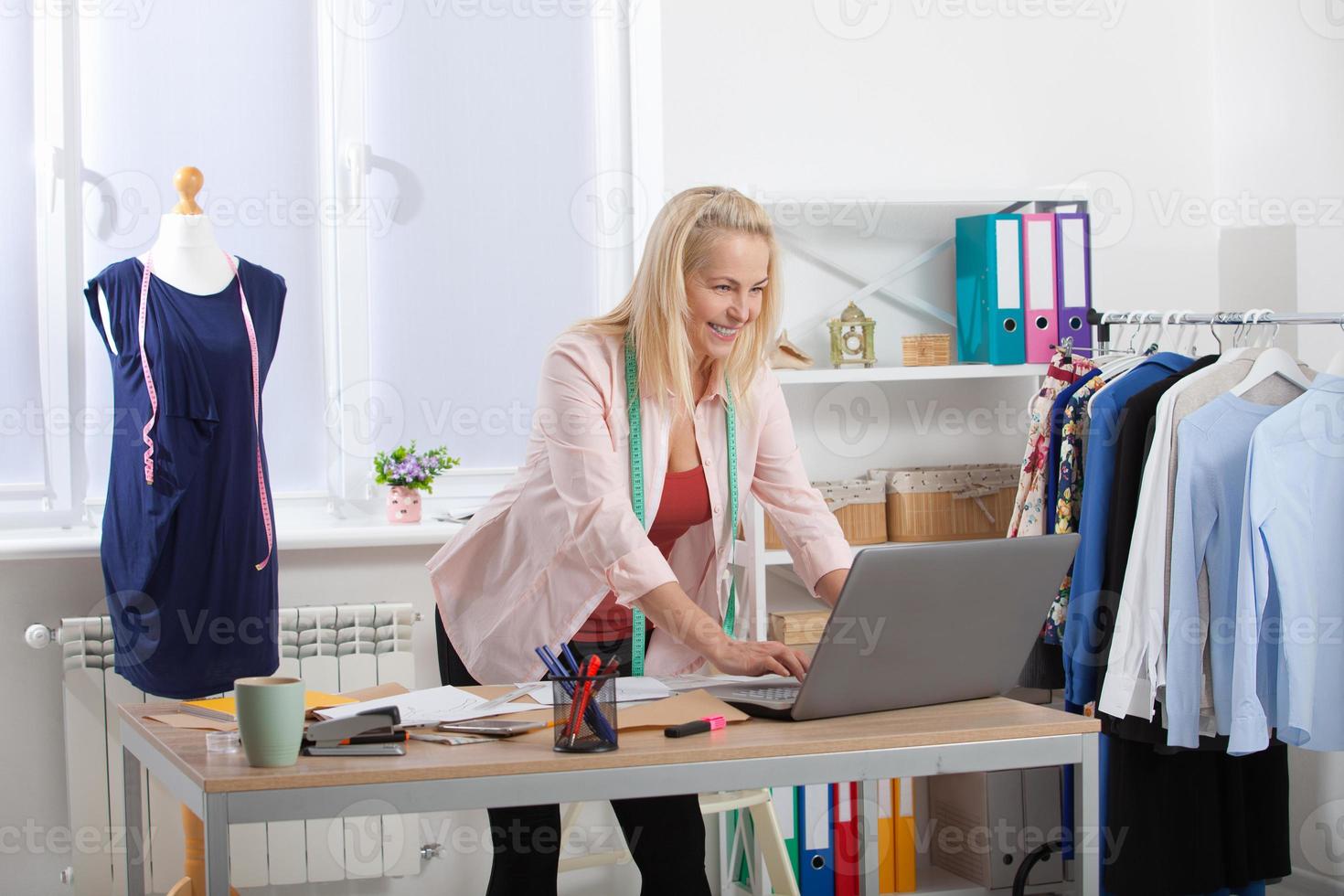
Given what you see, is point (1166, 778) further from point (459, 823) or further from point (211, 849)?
point (211, 849)

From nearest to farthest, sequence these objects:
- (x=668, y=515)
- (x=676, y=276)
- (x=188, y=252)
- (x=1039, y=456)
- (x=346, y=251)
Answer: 1. (x=676, y=276)
2. (x=668, y=515)
3. (x=188, y=252)
4. (x=1039, y=456)
5. (x=346, y=251)

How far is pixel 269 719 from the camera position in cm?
134

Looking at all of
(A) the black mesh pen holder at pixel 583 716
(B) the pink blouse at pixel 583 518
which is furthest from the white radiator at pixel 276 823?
(A) the black mesh pen holder at pixel 583 716

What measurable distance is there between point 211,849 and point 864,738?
0.66 metres

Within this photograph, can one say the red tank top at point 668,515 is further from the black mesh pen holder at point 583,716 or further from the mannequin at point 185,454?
the mannequin at point 185,454

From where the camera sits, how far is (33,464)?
305 centimetres

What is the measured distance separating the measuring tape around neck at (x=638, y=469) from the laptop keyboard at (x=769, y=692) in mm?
254

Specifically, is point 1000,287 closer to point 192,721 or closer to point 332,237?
point 332,237

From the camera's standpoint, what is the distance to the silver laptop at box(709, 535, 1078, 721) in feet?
4.69

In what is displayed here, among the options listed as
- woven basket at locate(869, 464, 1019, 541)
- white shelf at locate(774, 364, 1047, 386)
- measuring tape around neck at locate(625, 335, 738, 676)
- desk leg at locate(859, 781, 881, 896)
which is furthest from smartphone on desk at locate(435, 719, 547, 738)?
woven basket at locate(869, 464, 1019, 541)

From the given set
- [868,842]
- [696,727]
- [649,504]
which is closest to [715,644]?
[696,727]

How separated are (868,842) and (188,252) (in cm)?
173

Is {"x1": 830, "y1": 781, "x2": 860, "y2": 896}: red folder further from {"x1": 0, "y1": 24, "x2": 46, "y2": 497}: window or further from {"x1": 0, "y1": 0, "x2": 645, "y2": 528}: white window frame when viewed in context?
{"x1": 0, "y1": 24, "x2": 46, "y2": 497}: window

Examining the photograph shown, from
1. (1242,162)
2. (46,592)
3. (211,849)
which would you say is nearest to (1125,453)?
(1242,162)
